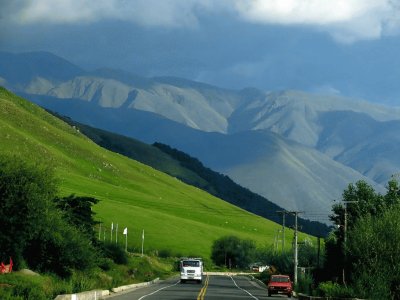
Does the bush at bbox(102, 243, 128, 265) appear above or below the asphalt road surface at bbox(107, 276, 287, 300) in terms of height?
above

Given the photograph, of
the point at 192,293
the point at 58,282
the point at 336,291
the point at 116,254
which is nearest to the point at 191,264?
the point at 116,254

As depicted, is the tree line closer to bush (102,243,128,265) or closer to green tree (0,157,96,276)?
green tree (0,157,96,276)

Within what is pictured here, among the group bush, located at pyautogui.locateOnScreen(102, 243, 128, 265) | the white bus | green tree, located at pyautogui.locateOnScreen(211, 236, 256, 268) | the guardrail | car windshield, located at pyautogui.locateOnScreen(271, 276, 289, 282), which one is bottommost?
the guardrail

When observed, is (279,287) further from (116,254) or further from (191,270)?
(116,254)

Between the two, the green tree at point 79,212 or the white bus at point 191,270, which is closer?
the green tree at point 79,212

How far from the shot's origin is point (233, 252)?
180 metres

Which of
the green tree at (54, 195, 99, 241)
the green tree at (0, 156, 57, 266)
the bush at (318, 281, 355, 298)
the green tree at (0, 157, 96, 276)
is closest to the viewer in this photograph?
the bush at (318, 281, 355, 298)

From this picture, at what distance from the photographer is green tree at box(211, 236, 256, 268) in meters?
177

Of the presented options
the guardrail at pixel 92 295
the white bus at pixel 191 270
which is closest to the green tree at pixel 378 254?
the guardrail at pixel 92 295

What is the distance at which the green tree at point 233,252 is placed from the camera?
581 ft

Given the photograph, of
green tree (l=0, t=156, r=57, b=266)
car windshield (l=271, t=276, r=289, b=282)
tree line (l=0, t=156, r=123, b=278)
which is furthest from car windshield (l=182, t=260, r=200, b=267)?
green tree (l=0, t=156, r=57, b=266)

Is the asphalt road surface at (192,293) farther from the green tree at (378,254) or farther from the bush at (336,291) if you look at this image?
the green tree at (378,254)

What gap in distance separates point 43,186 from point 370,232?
21.7 metres

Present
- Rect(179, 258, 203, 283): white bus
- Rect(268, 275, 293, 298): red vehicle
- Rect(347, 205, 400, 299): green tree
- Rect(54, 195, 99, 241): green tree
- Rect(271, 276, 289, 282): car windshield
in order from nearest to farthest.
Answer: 1. Rect(347, 205, 400, 299): green tree
2. Rect(268, 275, 293, 298): red vehicle
3. Rect(271, 276, 289, 282): car windshield
4. Rect(54, 195, 99, 241): green tree
5. Rect(179, 258, 203, 283): white bus
